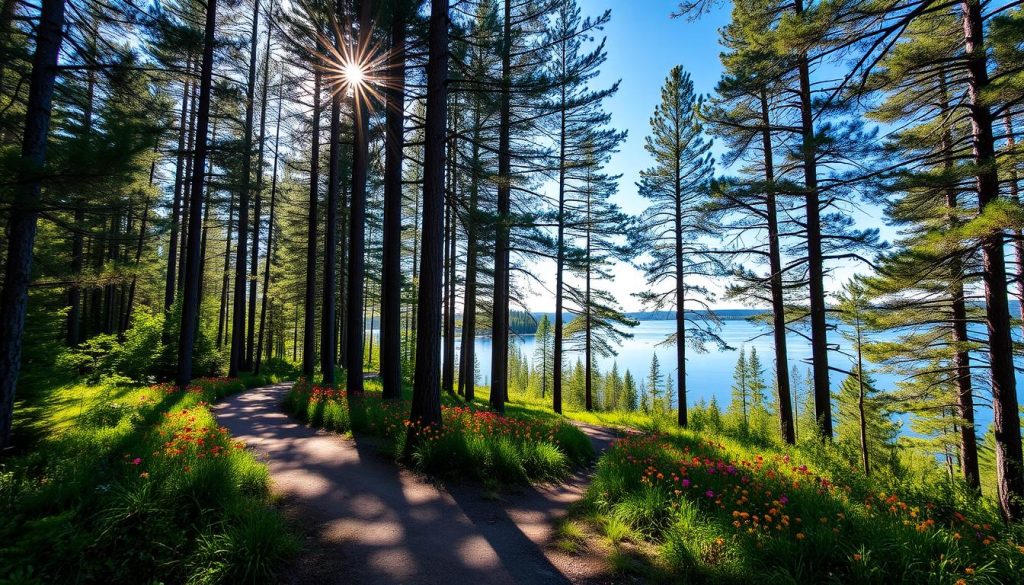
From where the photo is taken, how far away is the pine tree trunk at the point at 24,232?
4.69 metres

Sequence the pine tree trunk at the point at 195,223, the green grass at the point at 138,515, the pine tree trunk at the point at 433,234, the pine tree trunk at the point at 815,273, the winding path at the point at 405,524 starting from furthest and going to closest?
the pine tree trunk at the point at 195,223 < the pine tree trunk at the point at 815,273 < the pine tree trunk at the point at 433,234 < the winding path at the point at 405,524 < the green grass at the point at 138,515

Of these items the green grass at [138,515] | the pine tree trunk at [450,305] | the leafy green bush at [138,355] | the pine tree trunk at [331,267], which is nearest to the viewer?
the green grass at [138,515]

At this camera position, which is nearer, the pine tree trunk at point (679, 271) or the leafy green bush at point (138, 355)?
the leafy green bush at point (138, 355)

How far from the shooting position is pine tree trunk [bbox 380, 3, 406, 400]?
26.5 feet

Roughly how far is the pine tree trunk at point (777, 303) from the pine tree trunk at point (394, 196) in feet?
30.6

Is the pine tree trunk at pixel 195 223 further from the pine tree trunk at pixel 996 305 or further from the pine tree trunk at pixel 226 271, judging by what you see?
the pine tree trunk at pixel 996 305

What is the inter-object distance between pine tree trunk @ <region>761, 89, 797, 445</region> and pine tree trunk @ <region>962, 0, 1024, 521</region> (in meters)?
3.85

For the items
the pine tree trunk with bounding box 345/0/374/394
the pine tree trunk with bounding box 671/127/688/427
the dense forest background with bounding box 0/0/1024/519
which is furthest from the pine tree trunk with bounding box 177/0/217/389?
the pine tree trunk with bounding box 671/127/688/427

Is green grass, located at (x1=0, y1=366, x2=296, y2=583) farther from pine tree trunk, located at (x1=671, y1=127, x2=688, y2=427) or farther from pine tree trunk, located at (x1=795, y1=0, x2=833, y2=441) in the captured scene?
pine tree trunk, located at (x1=671, y1=127, x2=688, y2=427)

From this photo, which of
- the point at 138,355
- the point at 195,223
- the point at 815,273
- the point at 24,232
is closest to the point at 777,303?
the point at 815,273

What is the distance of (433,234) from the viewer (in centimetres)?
582

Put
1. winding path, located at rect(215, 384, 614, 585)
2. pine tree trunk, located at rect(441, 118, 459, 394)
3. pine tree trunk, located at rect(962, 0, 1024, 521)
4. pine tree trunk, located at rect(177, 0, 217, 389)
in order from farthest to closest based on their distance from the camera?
1. pine tree trunk, located at rect(441, 118, 459, 394)
2. pine tree trunk, located at rect(177, 0, 217, 389)
3. pine tree trunk, located at rect(962, 0, 1024, 521)
4. winding path, located at rect(215, 384, 614, 585)

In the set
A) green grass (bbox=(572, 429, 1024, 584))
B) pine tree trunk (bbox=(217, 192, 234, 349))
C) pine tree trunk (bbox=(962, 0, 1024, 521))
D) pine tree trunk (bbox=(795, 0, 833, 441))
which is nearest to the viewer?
green grass (bbox=(572, 429, 1024, 584))

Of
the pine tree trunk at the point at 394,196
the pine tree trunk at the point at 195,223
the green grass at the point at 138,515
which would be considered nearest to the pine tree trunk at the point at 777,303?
the pine tree trunk at the point at 394,196
